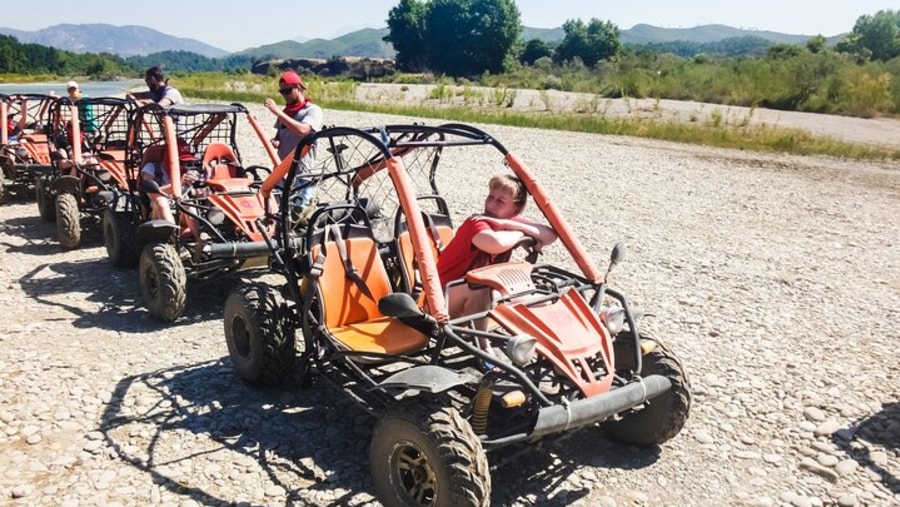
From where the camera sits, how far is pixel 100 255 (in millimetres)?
8539

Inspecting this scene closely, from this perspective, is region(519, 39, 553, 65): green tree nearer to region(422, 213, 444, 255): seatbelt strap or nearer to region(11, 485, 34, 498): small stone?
region(422, 213, 444, 255): seatbelt strap

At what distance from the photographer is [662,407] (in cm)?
407

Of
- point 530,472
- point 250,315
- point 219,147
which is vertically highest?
point 219,147

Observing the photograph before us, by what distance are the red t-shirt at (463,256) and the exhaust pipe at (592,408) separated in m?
1.17

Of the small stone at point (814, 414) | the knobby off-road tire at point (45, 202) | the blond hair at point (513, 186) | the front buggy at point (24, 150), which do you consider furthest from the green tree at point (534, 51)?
the blond hair at point (513, 186)

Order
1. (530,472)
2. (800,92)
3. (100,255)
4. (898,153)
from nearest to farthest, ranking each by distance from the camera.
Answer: (530,472), (100,255), (898,153), (800,92)

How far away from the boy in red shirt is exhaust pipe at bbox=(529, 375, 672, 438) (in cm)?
89

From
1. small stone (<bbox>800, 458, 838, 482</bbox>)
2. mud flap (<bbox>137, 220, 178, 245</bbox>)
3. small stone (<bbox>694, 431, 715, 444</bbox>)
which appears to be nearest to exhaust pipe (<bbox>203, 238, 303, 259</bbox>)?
mud flap (<bbox>137, 220, 178, 245</bbox>)

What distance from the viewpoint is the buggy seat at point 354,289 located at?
4.34m

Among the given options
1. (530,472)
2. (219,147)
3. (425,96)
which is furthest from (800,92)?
(530,472)

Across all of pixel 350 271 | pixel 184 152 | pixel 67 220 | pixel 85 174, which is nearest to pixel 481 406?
pixel 350 271

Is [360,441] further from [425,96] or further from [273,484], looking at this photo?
[425,96]

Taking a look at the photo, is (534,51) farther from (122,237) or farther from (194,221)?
(194,221)

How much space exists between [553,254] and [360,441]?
4911 millimetres
